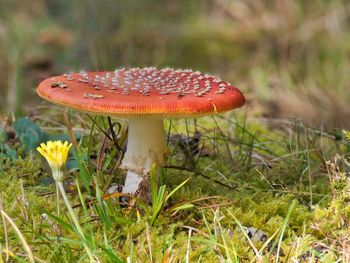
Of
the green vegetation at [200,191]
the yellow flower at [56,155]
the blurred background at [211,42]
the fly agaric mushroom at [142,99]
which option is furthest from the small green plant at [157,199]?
the blurred background at [211,42]

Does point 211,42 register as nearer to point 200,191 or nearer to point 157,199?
point 200,191

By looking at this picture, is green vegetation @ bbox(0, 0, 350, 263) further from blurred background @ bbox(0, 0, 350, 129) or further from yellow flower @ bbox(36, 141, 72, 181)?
blurred background @ bbox(0, 0, 350, 129)

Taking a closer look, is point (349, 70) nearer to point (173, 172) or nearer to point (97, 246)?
point (173, 172)

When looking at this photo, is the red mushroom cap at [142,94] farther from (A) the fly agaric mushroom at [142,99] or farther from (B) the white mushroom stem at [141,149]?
(B) the white mushroom stem at [141,149]

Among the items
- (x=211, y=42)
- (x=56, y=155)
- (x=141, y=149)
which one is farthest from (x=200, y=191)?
(x=211, y=42)

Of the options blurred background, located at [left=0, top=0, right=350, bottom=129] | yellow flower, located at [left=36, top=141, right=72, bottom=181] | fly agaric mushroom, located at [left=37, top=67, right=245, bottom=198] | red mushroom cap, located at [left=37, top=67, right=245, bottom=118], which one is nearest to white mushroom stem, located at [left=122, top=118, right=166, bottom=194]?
fly agaric mushroom, located at [left=37, top=67, right=245, bottom=198]
